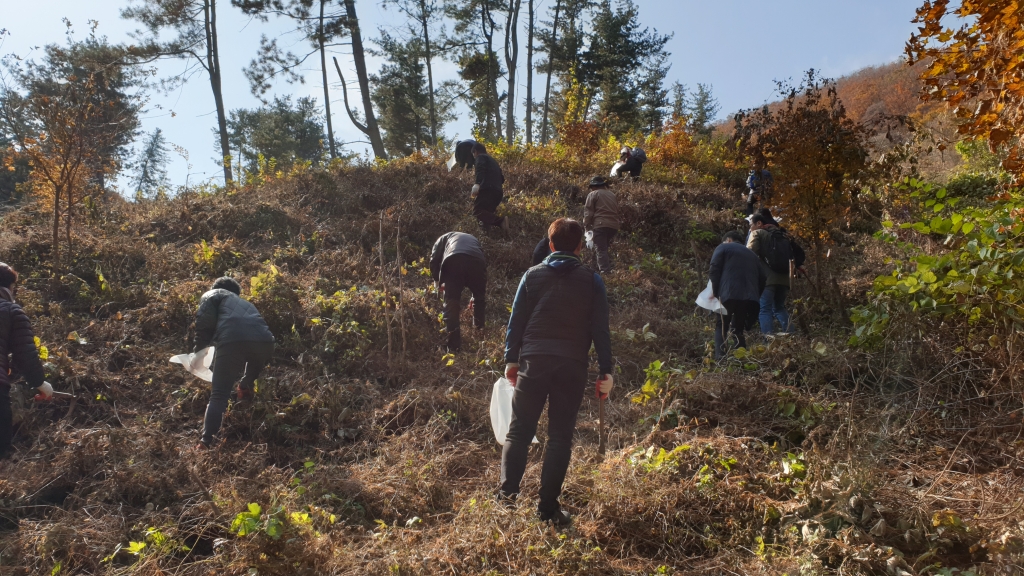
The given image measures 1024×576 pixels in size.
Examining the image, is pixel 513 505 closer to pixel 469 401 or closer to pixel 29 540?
pixel 469 401

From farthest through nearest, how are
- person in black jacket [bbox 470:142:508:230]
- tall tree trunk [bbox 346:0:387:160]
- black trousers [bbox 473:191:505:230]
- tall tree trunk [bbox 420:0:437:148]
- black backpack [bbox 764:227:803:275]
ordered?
tall tree trunk [bbox 420:0:437:148] → tall tree trunk [bbox 346:0:387:160] → black trousers [bbox 473:191:505:230] → person in black jacket [bbox 470:142:508:230] → black backpack [bbox 764:227:803:275]

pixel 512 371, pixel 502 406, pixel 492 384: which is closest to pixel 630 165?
pixel 492 384

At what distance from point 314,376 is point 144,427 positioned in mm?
1613

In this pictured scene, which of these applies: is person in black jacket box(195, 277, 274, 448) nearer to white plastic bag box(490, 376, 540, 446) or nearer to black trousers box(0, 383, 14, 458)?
black trousers box(0, 383, 14, 458)

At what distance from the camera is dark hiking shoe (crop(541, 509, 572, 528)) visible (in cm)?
366

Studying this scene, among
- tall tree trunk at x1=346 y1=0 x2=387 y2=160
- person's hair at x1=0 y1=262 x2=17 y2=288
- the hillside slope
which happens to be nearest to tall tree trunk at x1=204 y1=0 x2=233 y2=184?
tall tree trunk at x1=346 y1=0 x2=387 y2=160

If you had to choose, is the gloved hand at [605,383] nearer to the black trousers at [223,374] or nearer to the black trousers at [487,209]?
the black trousers at [223,374]

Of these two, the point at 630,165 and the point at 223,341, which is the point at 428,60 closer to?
the point at 630,165

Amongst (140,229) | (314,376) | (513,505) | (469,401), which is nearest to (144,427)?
(314,376)

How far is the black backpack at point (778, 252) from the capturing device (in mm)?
7137

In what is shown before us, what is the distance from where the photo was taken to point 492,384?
6.37 m

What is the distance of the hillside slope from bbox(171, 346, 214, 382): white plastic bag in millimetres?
465

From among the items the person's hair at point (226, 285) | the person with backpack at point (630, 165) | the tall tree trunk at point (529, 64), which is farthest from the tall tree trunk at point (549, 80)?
the person's hair at point (226, 285)

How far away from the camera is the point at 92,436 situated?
5.05m
